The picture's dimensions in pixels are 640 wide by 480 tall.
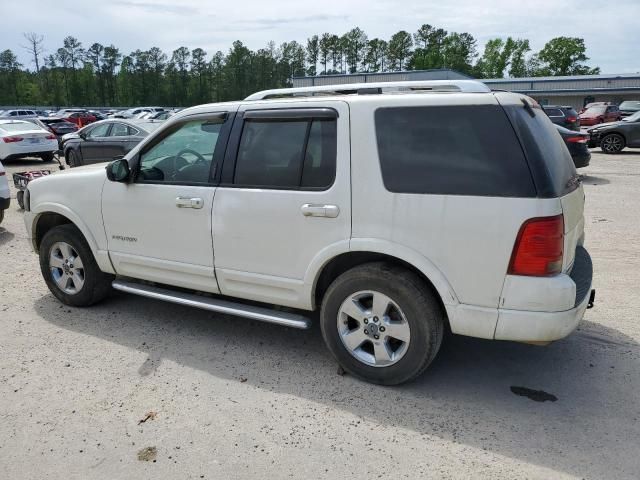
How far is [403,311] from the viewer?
3.32 meters

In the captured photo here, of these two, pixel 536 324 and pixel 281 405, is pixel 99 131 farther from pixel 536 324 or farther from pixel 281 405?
pixel 536 324

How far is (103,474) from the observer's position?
8.99ft

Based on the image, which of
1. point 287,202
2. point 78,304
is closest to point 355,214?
point 287,202

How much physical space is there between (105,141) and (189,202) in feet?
36.0

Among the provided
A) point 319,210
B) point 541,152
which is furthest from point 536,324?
point 319,210

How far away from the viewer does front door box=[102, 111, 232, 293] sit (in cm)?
402

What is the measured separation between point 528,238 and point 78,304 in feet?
13.3

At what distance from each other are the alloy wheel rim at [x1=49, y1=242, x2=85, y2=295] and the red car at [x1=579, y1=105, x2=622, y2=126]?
2878 cm

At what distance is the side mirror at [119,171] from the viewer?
4316mm

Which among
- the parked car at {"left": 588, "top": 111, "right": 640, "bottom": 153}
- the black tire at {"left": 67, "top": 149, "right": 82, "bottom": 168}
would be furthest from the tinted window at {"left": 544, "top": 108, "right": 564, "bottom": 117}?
the black tire at {"left": 67, "top": 149, "right": 82, "bottom": 168}

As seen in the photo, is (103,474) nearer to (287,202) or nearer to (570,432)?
(287,202)

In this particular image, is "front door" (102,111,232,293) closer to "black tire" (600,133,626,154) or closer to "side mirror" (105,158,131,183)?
"side mirror" (105,158,131,183)

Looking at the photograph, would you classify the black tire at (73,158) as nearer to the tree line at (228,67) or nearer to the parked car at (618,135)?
the parked car at (618,135)

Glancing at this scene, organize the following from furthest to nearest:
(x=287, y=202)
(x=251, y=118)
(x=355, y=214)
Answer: (x=251, y=118)
(x=287, y=202)
(x=355, y=214)
